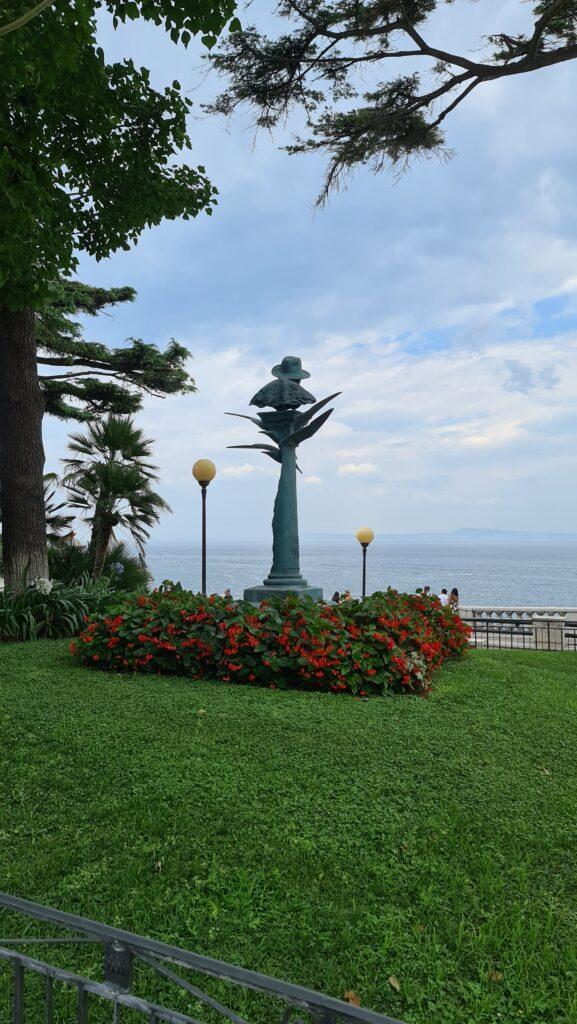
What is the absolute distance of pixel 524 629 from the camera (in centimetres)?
1459

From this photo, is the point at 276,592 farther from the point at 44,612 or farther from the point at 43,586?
the point at 43,586

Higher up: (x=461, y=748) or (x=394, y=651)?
(x=394, y=651)

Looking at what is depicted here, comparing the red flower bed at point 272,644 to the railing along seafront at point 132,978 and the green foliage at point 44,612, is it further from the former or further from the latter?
the railing along seafront at point 132,978

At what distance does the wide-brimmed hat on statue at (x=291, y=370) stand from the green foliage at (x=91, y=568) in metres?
4.50

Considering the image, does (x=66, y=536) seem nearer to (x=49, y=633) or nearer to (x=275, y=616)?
(x=49, y=633)

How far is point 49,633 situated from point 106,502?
15.3ft

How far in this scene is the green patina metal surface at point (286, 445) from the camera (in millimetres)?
8305

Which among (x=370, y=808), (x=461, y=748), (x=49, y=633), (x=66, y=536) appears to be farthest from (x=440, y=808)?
(x=66, y=536)

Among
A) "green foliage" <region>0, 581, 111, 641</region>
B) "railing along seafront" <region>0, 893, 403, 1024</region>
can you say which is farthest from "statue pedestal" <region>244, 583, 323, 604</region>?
"railing along seafront" <region>0, 893, 403, 1024</region>

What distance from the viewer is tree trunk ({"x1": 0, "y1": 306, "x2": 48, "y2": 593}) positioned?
361 inches

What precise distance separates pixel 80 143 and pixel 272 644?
612cm

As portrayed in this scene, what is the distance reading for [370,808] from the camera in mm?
3275

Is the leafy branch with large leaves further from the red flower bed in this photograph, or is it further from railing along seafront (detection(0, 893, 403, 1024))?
railing along seafront (detection(0, 893, 403, 1024))

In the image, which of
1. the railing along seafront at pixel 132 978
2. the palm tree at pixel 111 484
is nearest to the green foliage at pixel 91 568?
the palm tree at pixel 111 484
